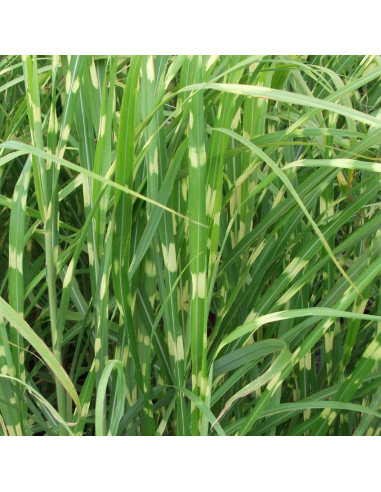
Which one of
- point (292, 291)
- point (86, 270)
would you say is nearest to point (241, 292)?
point (292, 291)

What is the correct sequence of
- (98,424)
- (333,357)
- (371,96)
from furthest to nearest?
(371,96)
(333,357)
(98,424)

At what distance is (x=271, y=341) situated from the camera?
0.41 metres

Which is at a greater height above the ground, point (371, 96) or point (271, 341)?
point (371, 96)

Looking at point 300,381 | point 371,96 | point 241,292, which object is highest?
point 371,96

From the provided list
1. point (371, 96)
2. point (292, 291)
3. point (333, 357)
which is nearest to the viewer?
point (292, 291)

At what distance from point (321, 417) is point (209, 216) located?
218 millimetres

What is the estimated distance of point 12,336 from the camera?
45 cm

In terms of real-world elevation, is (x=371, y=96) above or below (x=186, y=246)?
above

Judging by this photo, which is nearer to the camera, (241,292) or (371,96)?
(241,292)

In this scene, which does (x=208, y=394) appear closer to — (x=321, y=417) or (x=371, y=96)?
(x=321, y=417)

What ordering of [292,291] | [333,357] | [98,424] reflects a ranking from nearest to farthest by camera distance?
[98,424] < [292,291] < [333,357]

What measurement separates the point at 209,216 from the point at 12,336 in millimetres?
218
